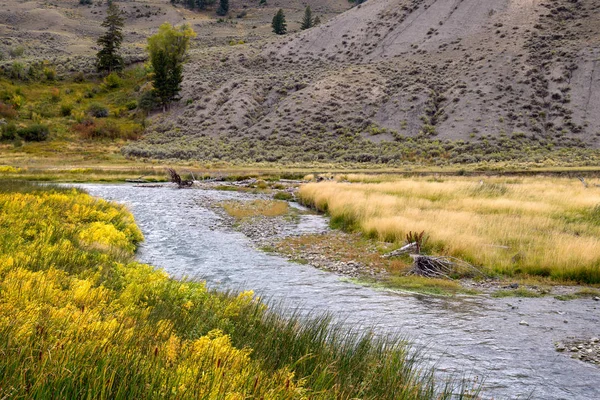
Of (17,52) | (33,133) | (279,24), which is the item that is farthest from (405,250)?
(279,24)

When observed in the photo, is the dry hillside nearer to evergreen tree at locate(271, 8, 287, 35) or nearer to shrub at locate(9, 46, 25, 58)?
evergreen tree at locate(271, 8, 287, 35)

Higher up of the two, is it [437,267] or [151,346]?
[151,346]

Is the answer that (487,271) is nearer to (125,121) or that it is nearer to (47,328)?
(47,328)

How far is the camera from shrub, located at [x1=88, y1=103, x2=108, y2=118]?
261 ft

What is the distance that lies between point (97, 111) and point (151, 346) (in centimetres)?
8490

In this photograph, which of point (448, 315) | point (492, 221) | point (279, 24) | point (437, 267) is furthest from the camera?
point (279, 24)

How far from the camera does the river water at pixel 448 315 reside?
753cm

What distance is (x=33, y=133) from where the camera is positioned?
67.1 m

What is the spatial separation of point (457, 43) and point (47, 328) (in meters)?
87.0

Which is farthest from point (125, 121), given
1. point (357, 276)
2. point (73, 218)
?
point (357, 276)

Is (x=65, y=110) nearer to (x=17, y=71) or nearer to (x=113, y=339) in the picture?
(x=17, y=71)

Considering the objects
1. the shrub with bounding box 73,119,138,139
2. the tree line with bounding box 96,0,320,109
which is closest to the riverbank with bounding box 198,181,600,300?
the shrub with bounding box 73,119,138,139

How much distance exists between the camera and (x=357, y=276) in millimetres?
13945

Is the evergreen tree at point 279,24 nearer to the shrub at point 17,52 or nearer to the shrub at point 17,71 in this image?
the shrub at point 17,52
